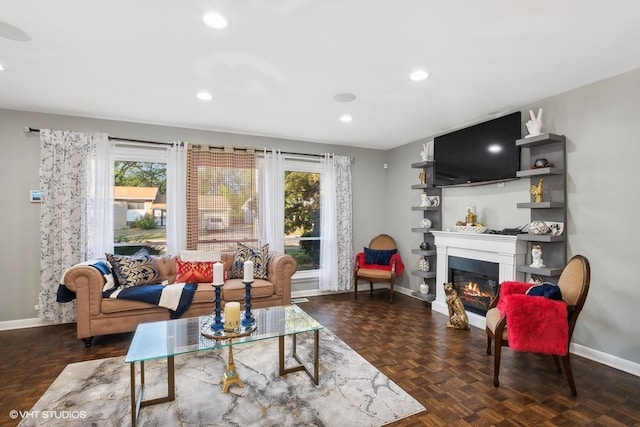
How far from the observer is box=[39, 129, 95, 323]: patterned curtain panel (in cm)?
359

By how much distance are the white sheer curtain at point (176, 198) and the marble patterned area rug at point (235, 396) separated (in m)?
1.68

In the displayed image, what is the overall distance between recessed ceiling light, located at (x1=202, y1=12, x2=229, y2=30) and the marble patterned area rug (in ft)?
8.24

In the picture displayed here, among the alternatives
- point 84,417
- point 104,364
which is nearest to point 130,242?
point 104,364

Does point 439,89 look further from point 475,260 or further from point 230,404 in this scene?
point 230,404

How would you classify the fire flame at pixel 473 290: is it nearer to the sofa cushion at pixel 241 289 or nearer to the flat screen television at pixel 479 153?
the flat screen television at pixel 479 153

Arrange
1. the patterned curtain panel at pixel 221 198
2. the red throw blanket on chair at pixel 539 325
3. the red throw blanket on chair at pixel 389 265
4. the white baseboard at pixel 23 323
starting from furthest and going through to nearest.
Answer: the red throw blanket on chair at pixel 389 265
the patterned curtain panel at pixel 221 198
the white baseboard at pixel 23 323
the red throw blanket on chair at pixel 539 325

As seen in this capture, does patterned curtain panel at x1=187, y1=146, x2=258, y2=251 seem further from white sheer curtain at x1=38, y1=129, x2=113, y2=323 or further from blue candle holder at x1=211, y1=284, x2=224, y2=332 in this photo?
blue candle holder at x1=211, y1=284, x2=224, y2=332

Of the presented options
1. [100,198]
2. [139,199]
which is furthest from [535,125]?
[100,198]

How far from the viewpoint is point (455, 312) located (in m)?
3.61

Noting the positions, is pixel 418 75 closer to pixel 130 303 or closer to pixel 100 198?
pixel 130 303

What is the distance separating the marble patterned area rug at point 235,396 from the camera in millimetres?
1963

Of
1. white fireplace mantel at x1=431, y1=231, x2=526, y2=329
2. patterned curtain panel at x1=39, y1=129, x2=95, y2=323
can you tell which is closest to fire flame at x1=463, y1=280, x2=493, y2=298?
white fireplace mantel at x1=431, y1=231, x2=526, y2=329

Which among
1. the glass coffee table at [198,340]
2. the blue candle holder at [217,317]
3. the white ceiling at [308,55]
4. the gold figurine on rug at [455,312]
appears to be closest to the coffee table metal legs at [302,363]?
the glass coffee table at [198,340]

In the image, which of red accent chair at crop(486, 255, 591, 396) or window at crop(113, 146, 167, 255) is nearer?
red accent chair at crop(486, 255, 591, 396)
